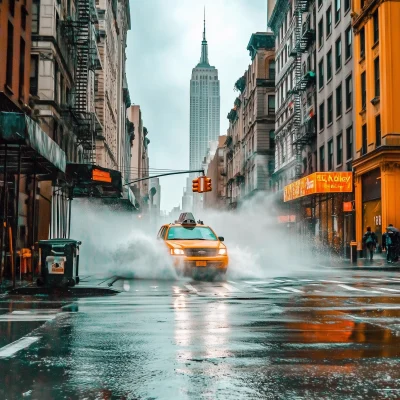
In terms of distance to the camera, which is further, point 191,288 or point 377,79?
point 377,79

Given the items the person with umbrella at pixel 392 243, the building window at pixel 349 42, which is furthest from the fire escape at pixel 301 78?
the person with umbrella at pixel 392 243

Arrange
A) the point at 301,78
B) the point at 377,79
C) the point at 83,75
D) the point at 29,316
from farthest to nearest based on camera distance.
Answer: the point at 301,78, the point at 83,75, the point at 377,79, the point at 29,316

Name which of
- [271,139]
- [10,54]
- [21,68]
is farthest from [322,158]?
[10,54]

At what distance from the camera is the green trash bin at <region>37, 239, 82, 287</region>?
53.4 feet

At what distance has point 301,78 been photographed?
5369 cm

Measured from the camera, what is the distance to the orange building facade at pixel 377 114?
3453 centimetres

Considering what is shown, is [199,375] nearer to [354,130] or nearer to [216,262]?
[216,262]

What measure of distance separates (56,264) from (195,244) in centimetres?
550

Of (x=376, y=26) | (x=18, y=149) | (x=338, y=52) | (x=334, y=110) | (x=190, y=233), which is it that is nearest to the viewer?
(x=18, y=149)

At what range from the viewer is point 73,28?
3700cm

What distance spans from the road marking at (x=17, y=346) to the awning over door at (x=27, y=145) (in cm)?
834

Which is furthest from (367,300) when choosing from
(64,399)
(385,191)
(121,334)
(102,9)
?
(102,9)

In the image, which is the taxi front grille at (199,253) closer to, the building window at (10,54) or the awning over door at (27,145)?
the awning over door at (27,145)

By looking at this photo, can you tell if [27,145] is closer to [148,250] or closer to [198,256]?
[198,256]
